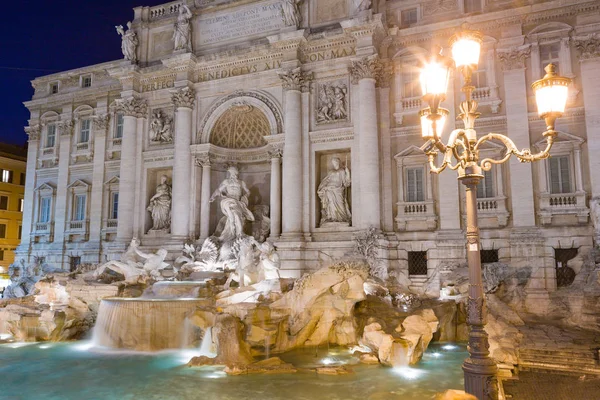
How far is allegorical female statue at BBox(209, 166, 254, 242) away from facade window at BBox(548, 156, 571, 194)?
36.8 feet

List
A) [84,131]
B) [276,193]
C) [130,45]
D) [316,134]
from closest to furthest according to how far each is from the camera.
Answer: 1. [316,134]
2. [276,193]
3. [130,45]
4. [84,131]

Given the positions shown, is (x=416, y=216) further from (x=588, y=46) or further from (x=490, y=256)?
(x=588, y=46)

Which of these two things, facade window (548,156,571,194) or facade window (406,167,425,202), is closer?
facade window (548,156,571,194)

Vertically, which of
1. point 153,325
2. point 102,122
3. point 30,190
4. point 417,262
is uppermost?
point 102,122

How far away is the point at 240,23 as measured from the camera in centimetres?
2056

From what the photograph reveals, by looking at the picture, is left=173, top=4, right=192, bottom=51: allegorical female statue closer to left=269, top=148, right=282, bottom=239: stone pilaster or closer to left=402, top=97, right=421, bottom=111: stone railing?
left=269, top=148, right=282, bottom=239: stone pilaster

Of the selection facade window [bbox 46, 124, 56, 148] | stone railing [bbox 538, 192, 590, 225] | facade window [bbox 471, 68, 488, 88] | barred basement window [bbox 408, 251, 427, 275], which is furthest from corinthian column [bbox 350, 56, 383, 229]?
facade window [bbox 46, 124, 56, 148]

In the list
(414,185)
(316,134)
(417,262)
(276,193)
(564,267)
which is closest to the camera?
(564,267)

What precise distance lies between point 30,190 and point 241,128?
12.3 m

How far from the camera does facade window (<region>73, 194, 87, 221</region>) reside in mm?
23594

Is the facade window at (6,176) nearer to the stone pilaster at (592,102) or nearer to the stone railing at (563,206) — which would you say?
the stone railing at (563,206)

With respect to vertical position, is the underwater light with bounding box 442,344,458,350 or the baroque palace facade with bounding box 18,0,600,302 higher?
the baroque palace facade with bounding box 18,0,600,302

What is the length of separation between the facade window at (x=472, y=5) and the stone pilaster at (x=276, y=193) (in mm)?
8779

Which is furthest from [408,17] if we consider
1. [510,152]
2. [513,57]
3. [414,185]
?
[510,152]
